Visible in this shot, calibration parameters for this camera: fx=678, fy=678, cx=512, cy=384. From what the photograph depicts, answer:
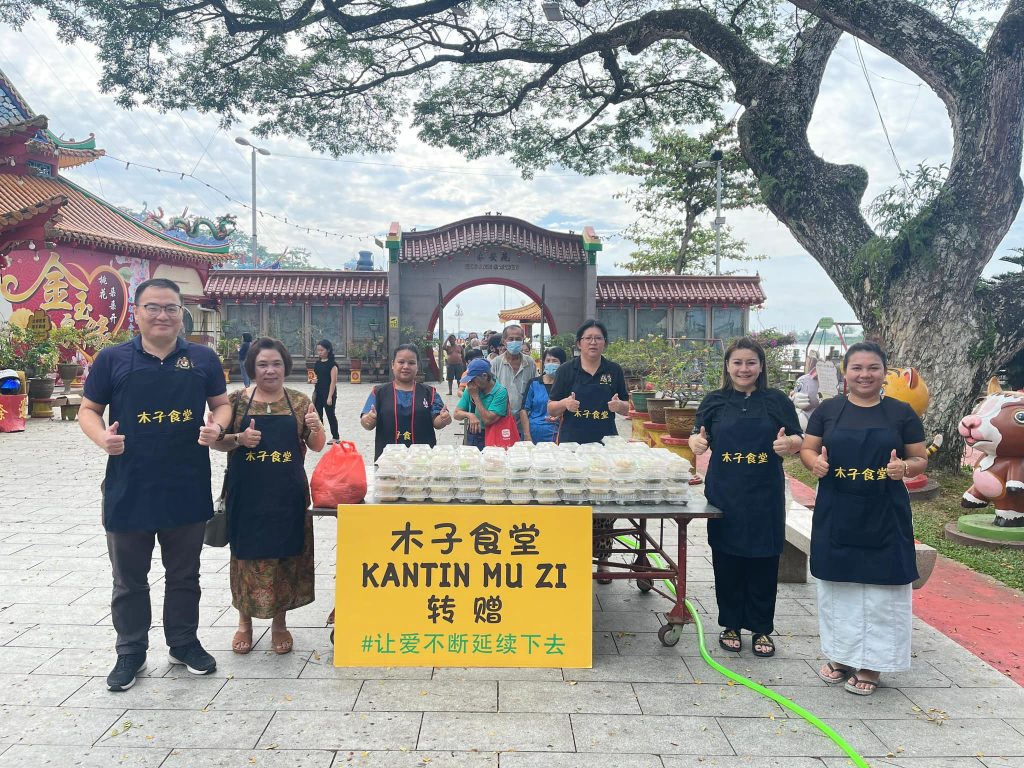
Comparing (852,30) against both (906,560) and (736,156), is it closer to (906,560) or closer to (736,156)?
(906,560)

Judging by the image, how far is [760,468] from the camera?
3.46m

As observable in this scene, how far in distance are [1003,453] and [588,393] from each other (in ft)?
11.7

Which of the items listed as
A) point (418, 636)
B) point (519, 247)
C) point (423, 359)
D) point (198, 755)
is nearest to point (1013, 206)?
point (418, 636)

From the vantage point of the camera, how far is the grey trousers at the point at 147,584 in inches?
124

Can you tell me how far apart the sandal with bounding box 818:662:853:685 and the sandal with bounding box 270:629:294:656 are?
2.66 meters

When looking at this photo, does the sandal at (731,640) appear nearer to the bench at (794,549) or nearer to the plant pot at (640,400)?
the bench at (794,549)

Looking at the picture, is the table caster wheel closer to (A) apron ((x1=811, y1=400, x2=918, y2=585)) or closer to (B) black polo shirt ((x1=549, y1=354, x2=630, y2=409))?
(A) apron ((x1=811, y1=400, x2=918, y2=585))

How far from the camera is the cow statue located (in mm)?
5387

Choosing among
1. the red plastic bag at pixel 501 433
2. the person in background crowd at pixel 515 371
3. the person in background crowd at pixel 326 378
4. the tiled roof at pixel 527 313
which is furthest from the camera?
the tiled roof at pixel 527 313

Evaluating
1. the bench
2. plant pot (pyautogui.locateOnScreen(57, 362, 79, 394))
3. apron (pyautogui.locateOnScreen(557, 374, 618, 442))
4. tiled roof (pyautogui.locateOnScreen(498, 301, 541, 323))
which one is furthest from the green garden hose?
tiled roof (pyautogui.locateOnScreen(498, 301, 541, 323))

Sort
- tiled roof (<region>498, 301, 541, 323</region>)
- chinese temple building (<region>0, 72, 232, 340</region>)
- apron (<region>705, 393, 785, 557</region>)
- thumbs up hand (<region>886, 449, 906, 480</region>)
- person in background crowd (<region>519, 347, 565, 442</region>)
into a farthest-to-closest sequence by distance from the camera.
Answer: tiled roof (<region>498, 301, 541, 323</region>) → chinese temple building (<region>0, 72, 232, 340</region>) → person in background crowd (<region>519, 347, 565, 442</region>) → apron (<region>705, 393, 785, 557</region>) → thumbs up hand (<region>886, 449, 906, 480</region>)

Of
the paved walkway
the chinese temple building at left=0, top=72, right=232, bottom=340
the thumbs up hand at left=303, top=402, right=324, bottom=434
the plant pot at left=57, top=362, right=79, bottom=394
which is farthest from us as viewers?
the chinese temple building at left=0, top=72, right=232, bottom=340

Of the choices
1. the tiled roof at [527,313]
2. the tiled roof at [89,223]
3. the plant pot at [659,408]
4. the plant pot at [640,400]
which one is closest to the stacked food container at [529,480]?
the plant pot at [659,408]

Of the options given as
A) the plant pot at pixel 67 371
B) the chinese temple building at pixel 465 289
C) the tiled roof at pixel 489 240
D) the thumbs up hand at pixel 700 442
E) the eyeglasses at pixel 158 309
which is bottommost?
the thumbs up hand at pixel 700 442
